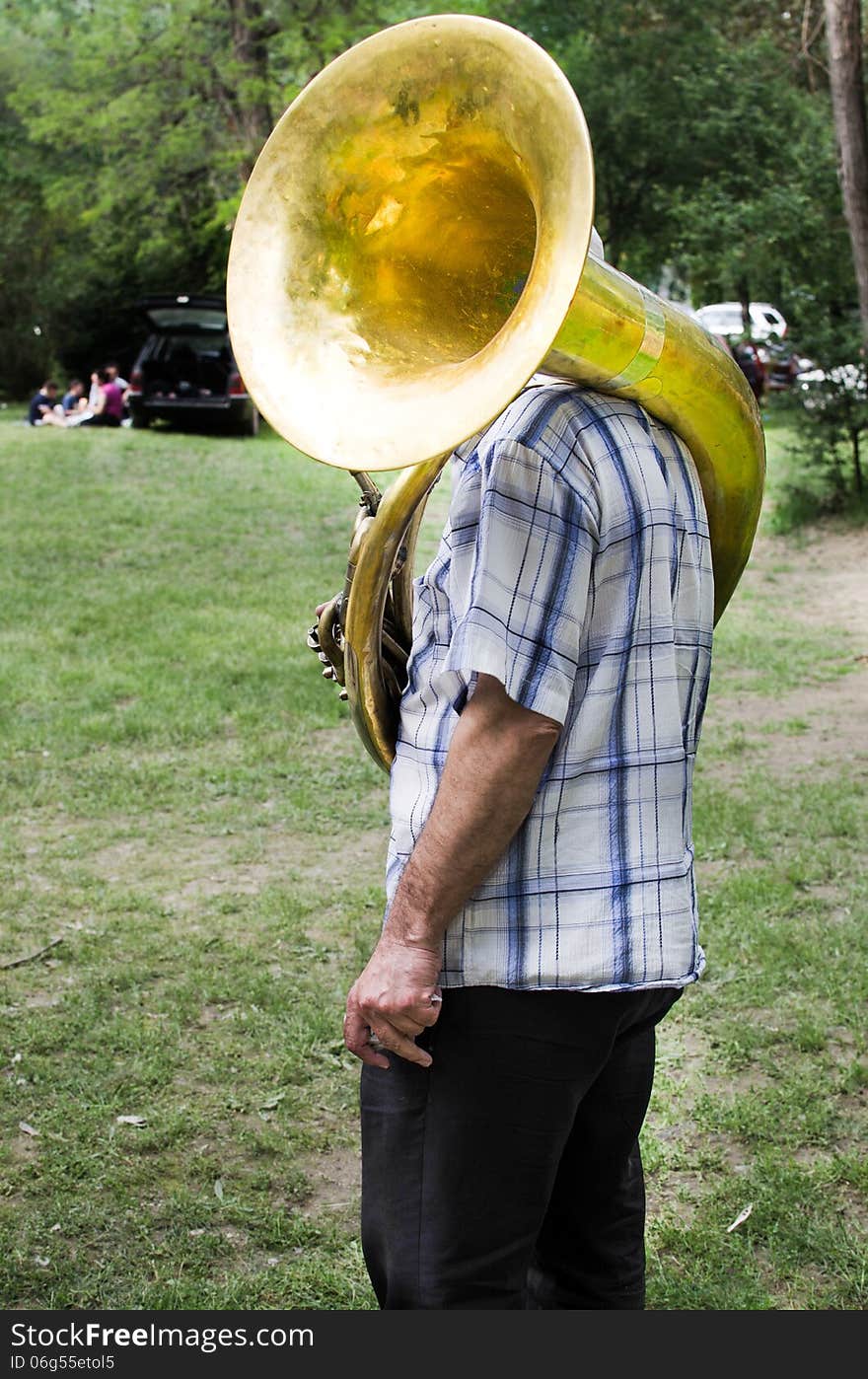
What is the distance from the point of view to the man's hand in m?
1.54

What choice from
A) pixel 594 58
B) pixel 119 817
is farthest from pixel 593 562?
pixel 594 58

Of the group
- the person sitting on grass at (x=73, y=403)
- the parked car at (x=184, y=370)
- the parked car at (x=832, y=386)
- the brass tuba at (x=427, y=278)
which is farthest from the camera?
the person sitting on grass at (x=73, y=403)

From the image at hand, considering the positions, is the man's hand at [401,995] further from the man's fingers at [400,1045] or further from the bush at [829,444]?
the bush at [829,444]

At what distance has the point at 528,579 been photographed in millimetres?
1481

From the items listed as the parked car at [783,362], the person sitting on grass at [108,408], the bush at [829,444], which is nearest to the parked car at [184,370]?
the person sitting on grass at [108,408]

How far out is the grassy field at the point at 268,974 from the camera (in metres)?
2.58

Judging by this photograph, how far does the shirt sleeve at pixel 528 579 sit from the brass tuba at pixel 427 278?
0.09 m

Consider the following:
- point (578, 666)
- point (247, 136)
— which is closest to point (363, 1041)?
point (578, 666)

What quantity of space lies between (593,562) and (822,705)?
483 centimetres

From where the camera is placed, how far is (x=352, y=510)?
34.8 feet

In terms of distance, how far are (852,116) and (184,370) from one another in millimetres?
8507

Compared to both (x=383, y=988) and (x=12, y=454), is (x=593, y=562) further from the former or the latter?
(x=12, y=454)

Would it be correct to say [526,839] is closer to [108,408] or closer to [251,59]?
[108,408]

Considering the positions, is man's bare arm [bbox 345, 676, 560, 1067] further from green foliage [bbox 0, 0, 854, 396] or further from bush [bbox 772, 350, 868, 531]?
green foliage [bbox 0, 0, 854, 396]
